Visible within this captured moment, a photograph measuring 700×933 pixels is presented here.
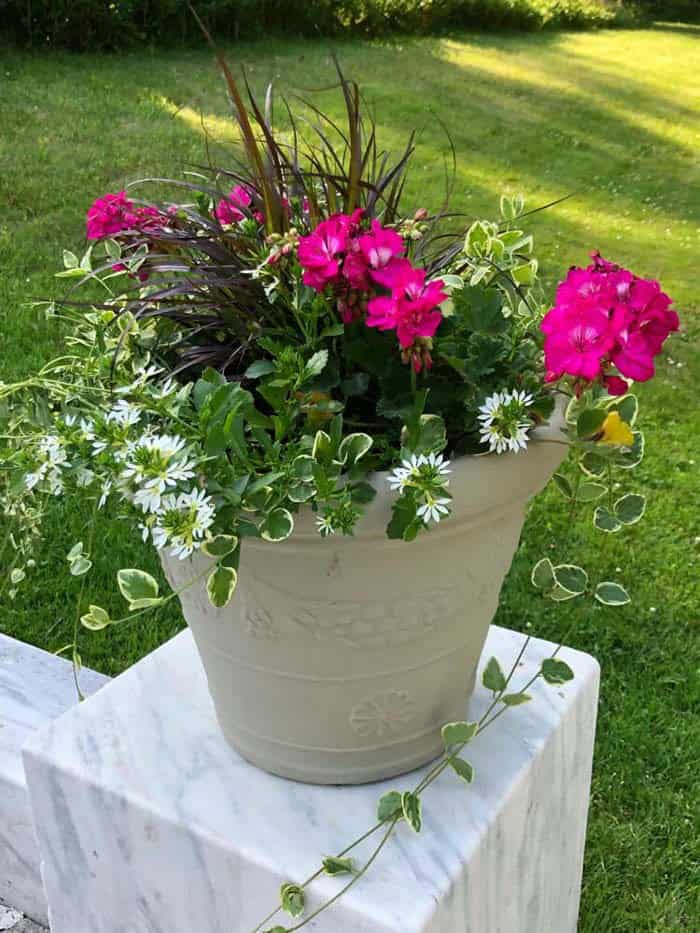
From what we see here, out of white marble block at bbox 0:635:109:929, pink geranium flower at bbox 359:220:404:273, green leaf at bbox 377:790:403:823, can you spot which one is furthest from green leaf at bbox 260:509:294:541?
white marble block at bbox 0:635:109:929

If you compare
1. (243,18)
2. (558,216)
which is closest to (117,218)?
(558,216)

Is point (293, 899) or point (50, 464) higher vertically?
point (50, 464)

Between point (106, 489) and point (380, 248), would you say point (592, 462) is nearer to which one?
point (380, 248)

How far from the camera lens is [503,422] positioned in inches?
37.9

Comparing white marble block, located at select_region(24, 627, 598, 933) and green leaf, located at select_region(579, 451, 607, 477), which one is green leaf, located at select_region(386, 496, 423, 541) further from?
white marble block, located at select_region(24, 627, 598, 933)

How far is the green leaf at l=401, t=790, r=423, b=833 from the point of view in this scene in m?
1.04

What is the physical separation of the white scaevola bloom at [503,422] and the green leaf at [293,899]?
507 mm

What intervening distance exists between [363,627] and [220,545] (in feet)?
A: 0.64

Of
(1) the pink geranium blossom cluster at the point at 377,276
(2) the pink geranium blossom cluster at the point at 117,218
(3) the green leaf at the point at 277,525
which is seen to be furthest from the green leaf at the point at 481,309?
(2) the pink geranium blossom cluster at the point at 117,218

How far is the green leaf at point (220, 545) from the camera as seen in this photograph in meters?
0.91

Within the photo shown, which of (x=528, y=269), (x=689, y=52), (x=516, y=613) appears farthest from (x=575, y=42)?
(x=528, y=269)

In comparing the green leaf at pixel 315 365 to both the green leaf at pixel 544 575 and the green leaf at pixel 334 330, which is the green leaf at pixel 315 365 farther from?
the green leaf at pixel 544 575

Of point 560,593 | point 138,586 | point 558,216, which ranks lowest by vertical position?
point 558,216

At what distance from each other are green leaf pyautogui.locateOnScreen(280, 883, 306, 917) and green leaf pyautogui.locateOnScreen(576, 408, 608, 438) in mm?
560
